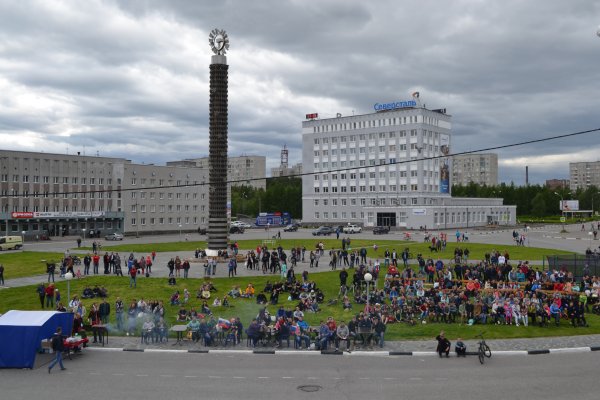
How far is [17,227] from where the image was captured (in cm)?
8744

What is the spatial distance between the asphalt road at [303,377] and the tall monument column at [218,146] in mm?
30403

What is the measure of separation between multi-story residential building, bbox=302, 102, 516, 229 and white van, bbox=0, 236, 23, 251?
60131 millimetres

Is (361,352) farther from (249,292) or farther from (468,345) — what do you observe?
(249,292)

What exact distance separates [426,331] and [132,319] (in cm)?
1401

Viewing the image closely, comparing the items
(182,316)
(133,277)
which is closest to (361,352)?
(182,316)

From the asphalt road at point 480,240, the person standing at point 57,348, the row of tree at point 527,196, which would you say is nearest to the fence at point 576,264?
the asphalt road at point 480,240

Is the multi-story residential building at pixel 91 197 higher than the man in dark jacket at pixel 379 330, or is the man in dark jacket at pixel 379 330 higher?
the multi-story residential building at pixel 91 197

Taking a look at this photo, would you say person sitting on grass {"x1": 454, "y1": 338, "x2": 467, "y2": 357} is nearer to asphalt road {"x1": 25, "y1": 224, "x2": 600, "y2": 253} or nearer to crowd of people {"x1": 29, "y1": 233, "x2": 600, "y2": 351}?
crowd of people {"x1": 29, "y1": 233, "x2": 600, "y2": 351}

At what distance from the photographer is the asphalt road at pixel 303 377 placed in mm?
16188

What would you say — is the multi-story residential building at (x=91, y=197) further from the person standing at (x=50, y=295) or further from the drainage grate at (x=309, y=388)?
the drainage grate at (x=309, y=388)

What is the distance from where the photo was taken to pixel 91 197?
320 ft

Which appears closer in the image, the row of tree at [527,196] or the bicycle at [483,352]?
the bicycle at [483,352]

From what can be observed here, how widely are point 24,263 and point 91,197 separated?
47208 millimetres

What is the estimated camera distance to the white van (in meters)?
67.2
